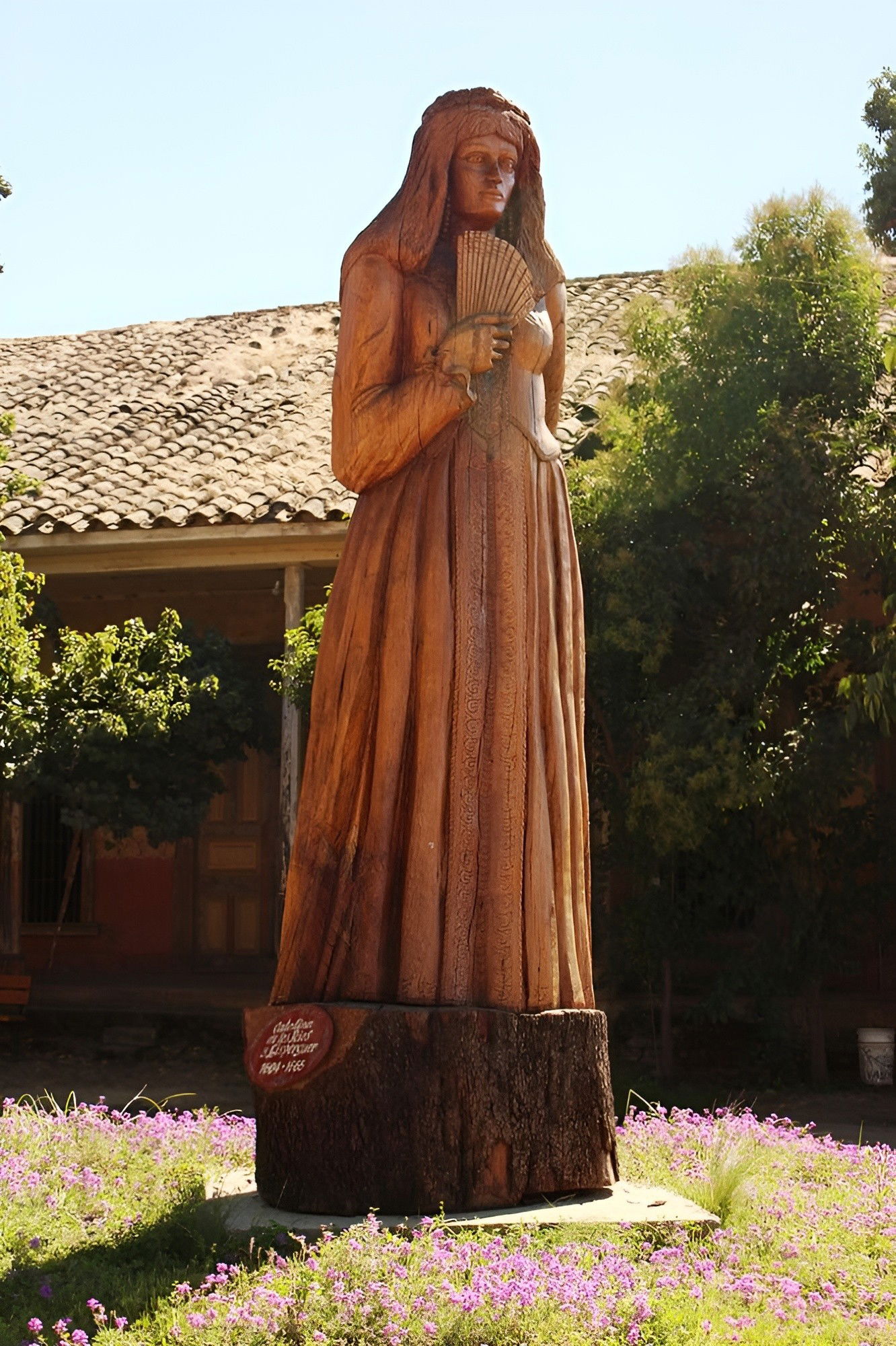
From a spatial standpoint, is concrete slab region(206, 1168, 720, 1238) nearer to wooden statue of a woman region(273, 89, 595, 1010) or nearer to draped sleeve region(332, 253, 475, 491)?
wooden statue of a woman region(273, 89, 595, 1010)

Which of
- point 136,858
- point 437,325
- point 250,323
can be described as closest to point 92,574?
point 136,858

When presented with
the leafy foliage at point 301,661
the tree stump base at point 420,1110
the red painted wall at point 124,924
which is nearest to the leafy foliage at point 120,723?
the leafy foliage at point 301,661

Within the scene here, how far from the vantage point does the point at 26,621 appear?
1215cm

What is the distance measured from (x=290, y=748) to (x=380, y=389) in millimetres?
6747

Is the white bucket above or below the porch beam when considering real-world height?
below

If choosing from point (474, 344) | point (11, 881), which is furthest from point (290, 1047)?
point (11, 881)

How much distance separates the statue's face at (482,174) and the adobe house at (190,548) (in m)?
6.38

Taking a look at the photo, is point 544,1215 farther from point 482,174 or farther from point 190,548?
point 190,548

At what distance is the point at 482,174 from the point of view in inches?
164

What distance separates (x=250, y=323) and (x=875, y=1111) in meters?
9.32

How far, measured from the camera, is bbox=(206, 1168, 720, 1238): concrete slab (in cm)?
353

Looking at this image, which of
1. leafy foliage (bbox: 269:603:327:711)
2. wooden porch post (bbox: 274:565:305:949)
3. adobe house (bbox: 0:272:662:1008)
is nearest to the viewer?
leafy foliage (bbox: 269:603:327:711)

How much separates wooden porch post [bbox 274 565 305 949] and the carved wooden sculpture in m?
6.43

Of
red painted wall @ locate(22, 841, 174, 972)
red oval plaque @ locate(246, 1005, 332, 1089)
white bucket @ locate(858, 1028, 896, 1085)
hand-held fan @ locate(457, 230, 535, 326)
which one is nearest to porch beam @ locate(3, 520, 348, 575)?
red painted wall @ locate(22, 841, 174, 972)
